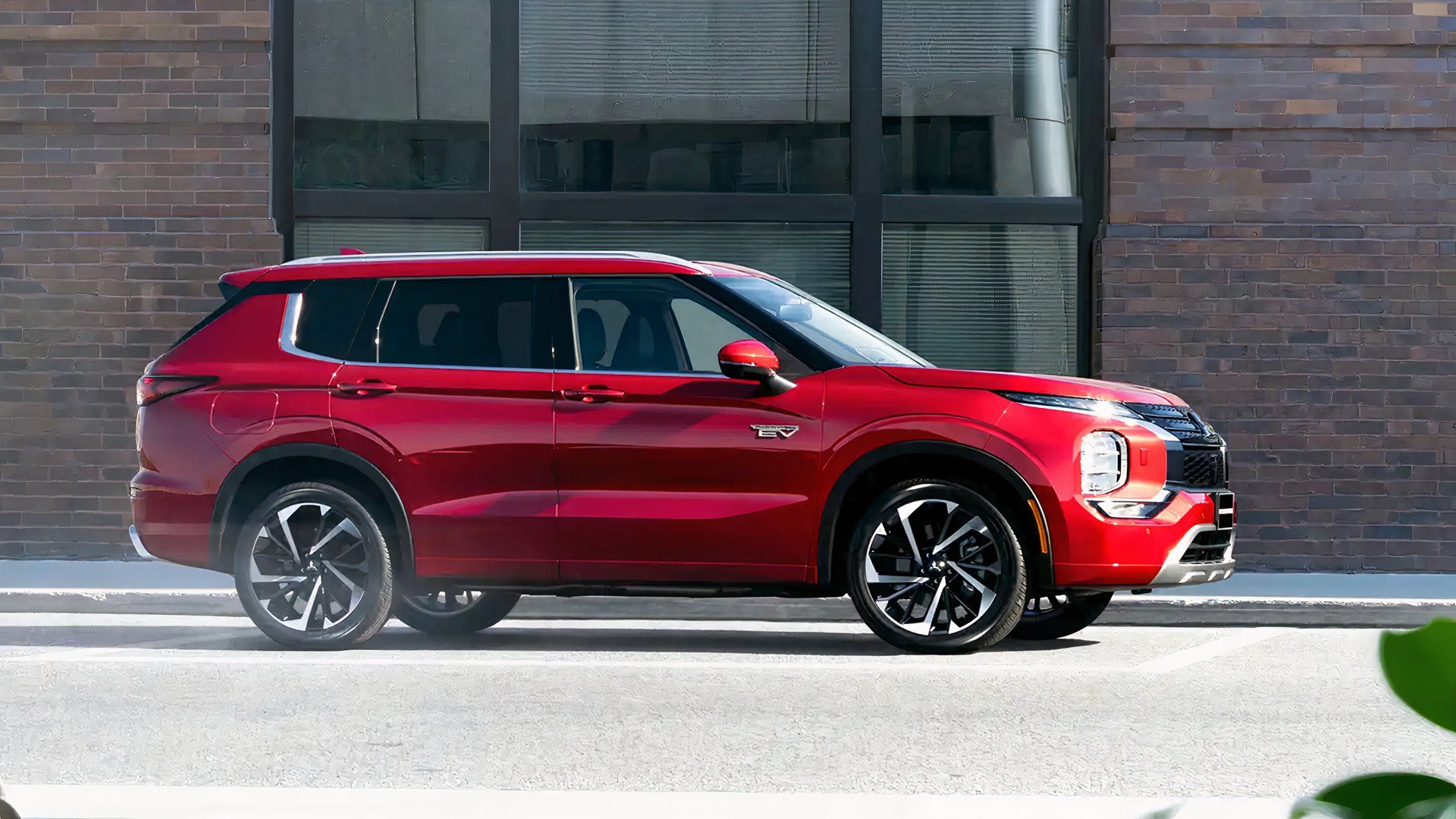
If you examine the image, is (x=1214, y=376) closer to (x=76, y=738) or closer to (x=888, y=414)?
(x=888, y=414)

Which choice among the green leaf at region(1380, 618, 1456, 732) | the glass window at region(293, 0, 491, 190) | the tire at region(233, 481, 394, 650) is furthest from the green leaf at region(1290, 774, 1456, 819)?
the glass window at region(293, 0, 491, 190)

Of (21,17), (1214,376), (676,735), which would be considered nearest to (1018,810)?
(676,735)

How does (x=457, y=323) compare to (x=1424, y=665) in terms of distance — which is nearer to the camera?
(x=1424, y=665)

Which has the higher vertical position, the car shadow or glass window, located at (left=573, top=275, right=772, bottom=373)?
glass window, located at (left=573, top=275, right=772, bottom=373)

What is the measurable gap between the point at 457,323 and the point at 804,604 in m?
2.70

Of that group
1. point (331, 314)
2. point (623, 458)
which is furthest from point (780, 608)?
point (331, 314)

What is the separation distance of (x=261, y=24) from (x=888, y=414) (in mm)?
6401

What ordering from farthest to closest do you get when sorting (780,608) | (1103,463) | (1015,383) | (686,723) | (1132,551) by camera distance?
(780,608) → (1015,383) → (1103,463) → (1132,551) → (686,723)

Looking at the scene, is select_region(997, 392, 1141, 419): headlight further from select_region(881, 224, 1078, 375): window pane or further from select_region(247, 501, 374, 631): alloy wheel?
select_region(881, 224, 1078, 375): window pane

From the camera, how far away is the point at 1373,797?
627 mm

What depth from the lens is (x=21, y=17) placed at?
11727mm

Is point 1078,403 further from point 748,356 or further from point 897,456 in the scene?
point 748,356

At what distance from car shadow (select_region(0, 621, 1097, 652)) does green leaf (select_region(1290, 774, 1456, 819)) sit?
708cm

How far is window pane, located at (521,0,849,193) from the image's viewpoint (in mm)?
12031
